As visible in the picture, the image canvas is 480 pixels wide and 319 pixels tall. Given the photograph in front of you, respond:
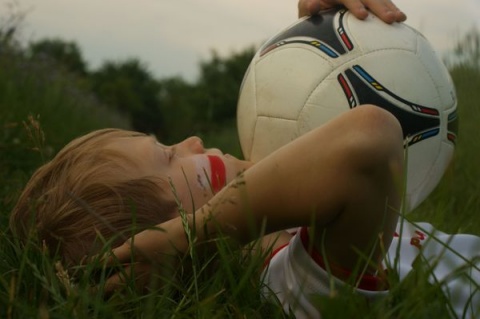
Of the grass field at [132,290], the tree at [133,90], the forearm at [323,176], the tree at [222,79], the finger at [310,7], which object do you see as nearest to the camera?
the grass field at [132,290]

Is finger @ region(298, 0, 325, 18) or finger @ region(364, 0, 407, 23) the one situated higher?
finger @ region(298, 0, 325, 18)

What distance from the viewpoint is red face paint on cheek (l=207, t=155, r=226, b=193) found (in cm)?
221

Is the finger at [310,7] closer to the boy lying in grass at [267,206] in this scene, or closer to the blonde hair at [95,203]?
the boy lying in grass at [267,206]

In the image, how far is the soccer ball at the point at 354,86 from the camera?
2.29 meters

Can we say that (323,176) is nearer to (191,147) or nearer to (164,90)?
(191,147)

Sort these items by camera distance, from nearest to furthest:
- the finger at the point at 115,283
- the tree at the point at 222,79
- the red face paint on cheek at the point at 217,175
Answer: the finger at the point at 115,283
the red face paint on cheek at the point at 217,175
the tree at the point at 222,79

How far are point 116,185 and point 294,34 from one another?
2.76 feet

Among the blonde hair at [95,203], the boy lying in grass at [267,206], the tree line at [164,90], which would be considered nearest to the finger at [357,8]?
the boy lying in grass at [267,206]

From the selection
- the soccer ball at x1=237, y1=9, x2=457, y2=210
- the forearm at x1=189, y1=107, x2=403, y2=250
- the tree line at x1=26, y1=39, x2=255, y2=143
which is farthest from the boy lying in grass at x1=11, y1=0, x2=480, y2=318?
the tree line at x1=26, y1=39, x2=255, y2=143

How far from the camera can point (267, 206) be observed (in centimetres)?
173

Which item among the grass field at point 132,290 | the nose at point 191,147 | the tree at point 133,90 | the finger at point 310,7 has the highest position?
the finger at point 310,7

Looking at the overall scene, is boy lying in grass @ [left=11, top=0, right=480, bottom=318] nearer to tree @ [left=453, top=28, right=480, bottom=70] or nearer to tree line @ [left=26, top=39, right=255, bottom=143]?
tree @ [left=453, top=28, right=480, bottom=70]

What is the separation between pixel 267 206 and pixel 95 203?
2.05 ft

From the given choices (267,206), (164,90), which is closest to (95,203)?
(267,206)
